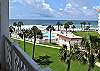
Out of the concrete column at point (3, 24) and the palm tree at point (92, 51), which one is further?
the palm tree at point (92, 51)

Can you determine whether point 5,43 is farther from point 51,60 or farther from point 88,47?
point 51,60

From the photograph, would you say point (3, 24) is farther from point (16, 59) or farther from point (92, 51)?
point (92, 51)

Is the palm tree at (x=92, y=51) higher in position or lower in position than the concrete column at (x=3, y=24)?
lower

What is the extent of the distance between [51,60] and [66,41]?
35.8 ft

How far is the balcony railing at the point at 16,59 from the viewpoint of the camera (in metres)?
1.87

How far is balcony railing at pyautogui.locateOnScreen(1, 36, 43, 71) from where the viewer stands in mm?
1872

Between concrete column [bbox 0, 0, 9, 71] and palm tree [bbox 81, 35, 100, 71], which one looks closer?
concrete column [bbox 0, 0, 9, 71]

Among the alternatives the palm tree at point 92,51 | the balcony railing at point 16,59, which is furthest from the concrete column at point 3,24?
the palm tree at point 92,51

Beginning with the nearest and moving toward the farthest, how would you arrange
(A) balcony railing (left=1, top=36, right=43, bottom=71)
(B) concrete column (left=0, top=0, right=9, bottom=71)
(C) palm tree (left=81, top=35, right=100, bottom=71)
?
(A) balcony railing (left=1, top=36, right=43, bottom=71)
(B) concrete column (left=0, top=0, right=9, bottom=71)
(C) palm tree (left=81, top=35, right=100, bottom=71)

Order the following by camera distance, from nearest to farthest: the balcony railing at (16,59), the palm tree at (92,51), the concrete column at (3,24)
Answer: the balcony railing at (16,59)
the concrete column at (3,24)
the palm tree at (92,51)

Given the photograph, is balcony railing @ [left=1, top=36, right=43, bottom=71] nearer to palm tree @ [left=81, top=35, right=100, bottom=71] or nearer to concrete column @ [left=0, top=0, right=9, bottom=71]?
concrete column @ [left=0, top=0, right=9, bottom=71]

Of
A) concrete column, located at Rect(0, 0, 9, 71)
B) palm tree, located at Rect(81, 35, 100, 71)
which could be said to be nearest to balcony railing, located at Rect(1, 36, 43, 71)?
concrete column, located at Rect(0, 0, 9, 71)

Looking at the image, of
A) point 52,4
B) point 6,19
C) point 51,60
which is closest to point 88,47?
point 51,60

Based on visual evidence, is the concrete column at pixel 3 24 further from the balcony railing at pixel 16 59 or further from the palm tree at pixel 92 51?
the palm tree at pixel 92 51
